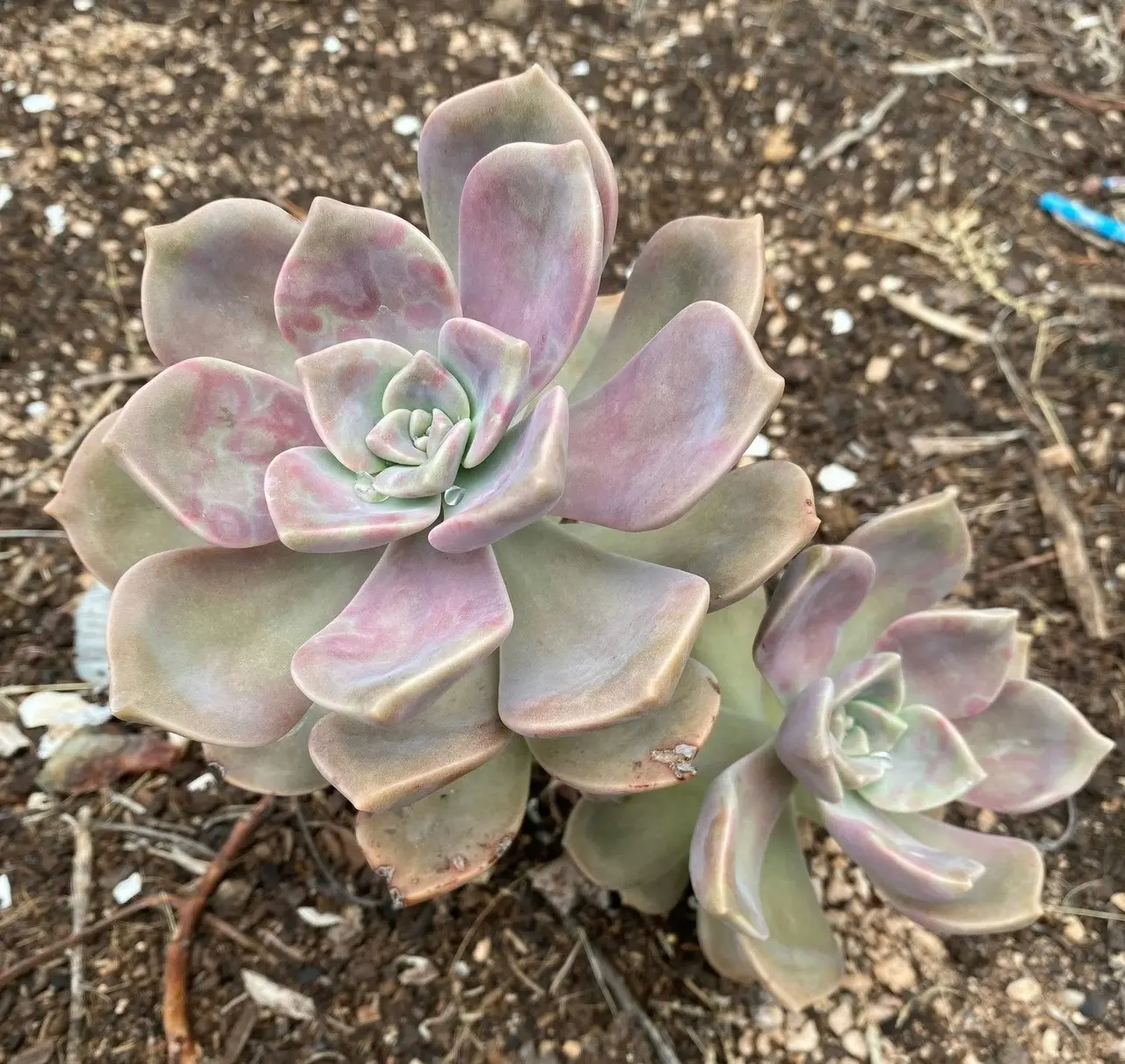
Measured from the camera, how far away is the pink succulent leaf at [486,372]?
808 mm

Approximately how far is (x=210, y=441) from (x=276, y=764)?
1.01 feet

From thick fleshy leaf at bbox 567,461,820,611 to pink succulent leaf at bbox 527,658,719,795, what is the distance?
0.07 metres

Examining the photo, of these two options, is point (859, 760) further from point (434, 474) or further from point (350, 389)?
point (350, 389)

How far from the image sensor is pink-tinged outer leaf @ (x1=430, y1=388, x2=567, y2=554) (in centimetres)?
66

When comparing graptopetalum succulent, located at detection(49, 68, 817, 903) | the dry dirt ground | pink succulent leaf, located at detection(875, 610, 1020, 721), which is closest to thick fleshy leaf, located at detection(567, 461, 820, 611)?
graptopetalum succulent, located at detection(49, 68, 817, 903)

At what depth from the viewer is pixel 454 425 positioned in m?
0.87

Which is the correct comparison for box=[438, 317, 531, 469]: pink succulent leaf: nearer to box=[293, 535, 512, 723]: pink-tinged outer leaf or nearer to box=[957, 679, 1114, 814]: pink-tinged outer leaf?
box=[293, 535, 512, 723]: pink-tinged outer leaf

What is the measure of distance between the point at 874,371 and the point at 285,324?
99 centimetres

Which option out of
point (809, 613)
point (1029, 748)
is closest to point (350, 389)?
point (809, 613)

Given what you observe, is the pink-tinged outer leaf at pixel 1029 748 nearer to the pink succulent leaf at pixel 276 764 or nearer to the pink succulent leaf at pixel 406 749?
the pink succulent leaf at pixel 406 749

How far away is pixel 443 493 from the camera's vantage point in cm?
86

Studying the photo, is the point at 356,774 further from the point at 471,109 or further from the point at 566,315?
the point at 471,109

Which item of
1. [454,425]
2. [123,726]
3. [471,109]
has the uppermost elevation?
[471,109]

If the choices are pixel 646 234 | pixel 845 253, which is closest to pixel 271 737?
pixel 646 234
